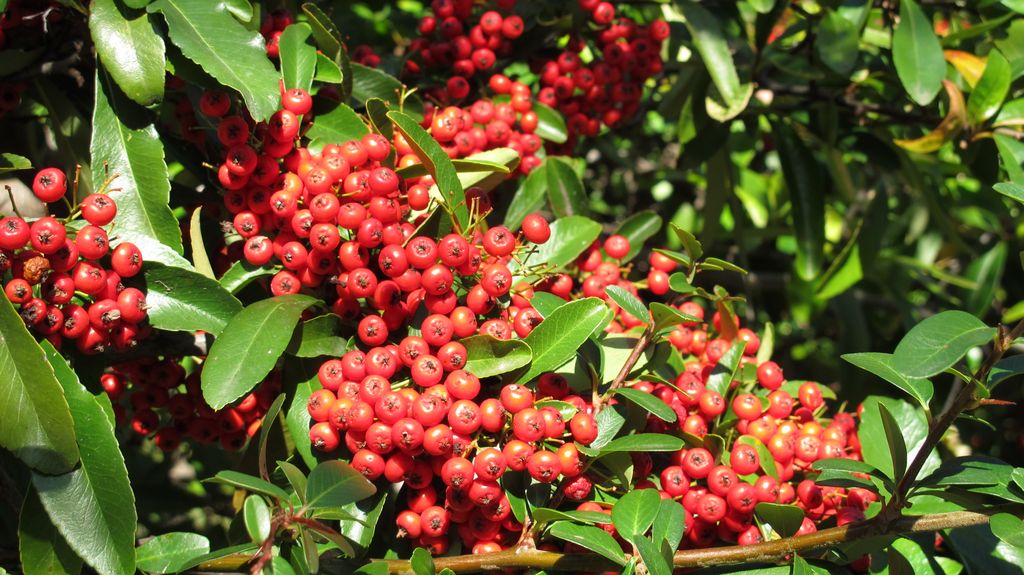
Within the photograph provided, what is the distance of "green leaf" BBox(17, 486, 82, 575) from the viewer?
168 centimetres

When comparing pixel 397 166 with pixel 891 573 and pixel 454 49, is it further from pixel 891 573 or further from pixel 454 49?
pixel 891 573

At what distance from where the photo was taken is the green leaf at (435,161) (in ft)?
5.94

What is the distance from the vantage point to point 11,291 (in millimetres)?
1617

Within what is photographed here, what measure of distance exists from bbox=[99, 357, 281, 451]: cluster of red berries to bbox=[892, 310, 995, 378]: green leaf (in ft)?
4.35

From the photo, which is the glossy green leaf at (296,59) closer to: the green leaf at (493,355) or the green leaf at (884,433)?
the green leaf at (493,355)

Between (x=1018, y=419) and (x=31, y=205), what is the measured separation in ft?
14.2

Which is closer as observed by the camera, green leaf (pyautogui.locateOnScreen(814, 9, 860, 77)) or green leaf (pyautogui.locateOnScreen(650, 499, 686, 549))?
green leaf (pyautogui.locateOnScreen(650, 499, 686, 549))

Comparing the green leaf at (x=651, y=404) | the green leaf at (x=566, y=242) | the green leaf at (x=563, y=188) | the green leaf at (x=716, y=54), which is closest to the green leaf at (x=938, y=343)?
the green leaf at (x=651, y=404)

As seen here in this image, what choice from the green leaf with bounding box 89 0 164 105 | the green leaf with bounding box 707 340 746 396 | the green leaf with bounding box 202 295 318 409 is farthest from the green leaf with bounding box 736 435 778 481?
the green leaf with bounding box 89 0 164 105

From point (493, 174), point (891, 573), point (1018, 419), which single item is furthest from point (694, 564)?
point (1018, 419)

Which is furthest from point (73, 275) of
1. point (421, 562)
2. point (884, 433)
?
point (884, 433)

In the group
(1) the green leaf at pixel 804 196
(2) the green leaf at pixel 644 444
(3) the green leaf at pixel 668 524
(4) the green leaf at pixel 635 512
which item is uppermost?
(2) the green leaf at pixel 644 444

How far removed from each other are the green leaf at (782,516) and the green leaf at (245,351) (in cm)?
98

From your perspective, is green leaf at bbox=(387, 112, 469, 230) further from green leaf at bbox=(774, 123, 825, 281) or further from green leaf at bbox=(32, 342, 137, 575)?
green leaf at bbox=(774, 123, 825, 281)
